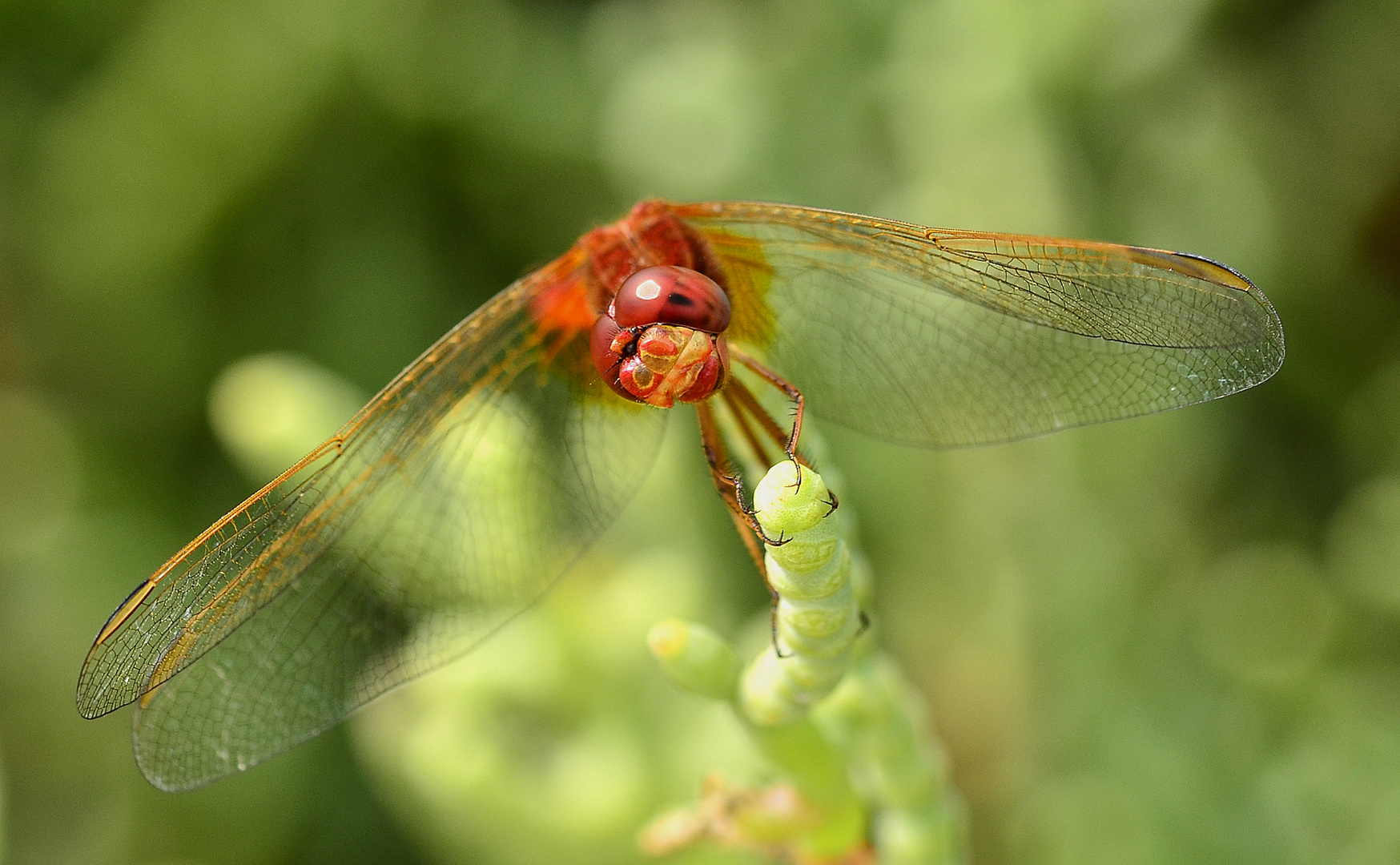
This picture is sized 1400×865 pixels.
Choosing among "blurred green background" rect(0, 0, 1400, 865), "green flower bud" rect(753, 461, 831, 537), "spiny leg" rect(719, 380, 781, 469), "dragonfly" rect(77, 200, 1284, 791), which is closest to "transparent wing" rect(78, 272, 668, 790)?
"dragonfly" rect(77, 200, 1284, 791)

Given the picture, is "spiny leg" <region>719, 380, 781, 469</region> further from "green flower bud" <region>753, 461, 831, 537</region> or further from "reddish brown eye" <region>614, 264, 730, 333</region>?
"green flower bud" <region>753, 461, 831, 537</region>

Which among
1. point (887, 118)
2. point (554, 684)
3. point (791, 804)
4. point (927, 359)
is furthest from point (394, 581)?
point (887, 118)

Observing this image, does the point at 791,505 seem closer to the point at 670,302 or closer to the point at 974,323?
the point at 670,302

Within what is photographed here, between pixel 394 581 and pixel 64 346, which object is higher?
pixel 64 346

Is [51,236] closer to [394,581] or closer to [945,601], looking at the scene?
[394,581]

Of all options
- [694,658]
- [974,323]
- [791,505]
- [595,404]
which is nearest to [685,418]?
[595,404]

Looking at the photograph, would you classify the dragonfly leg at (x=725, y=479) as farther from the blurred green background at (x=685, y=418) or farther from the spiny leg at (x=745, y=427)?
the blurred green background at (x=685, y=418)
